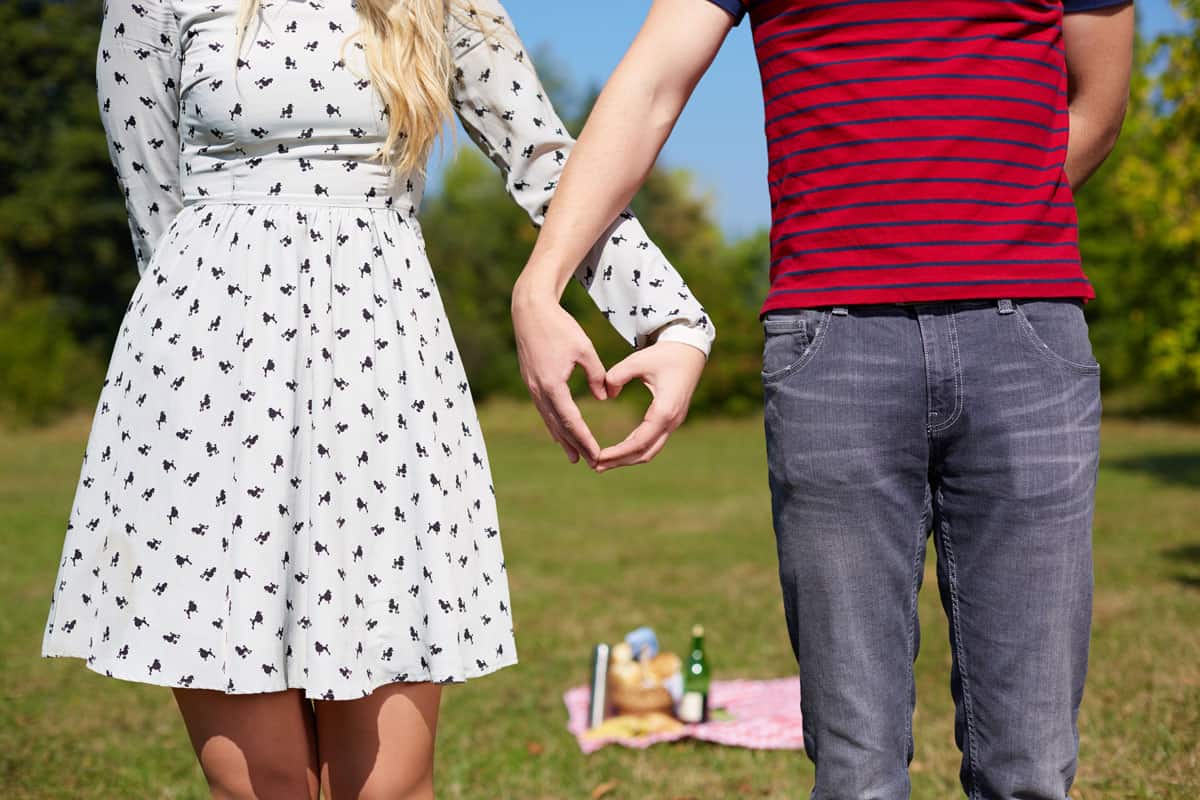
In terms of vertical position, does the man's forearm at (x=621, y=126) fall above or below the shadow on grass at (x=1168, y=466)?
above

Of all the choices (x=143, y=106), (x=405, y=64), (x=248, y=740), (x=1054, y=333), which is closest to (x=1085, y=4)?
(x=1054, y=333)

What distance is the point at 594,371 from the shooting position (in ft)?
6.05

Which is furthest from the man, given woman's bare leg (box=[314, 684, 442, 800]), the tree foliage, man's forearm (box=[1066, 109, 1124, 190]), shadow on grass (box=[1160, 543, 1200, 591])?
the tree foliage

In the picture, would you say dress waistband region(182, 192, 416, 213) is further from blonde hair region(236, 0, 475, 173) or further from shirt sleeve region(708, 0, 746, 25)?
shirt sleeve region(708, 0, 746, 25)

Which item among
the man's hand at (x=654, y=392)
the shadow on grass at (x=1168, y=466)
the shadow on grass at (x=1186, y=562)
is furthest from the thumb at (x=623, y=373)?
the shadow on grass at (x=1168, y=466)

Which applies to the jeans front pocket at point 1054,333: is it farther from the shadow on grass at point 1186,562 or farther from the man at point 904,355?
the shadow on grass at point 1186,562

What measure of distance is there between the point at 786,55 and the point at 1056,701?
1.01m

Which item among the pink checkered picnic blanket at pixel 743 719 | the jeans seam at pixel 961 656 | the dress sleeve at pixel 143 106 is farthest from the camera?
the pink checkered picnic blanket at pixel 743 719

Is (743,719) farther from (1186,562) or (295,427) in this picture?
(1186,562)

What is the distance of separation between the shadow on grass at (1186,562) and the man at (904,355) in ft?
24.2

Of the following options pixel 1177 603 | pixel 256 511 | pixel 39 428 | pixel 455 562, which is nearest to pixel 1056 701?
pixel 455 562

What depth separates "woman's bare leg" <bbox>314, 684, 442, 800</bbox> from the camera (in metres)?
2.18

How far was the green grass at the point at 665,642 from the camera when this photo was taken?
4641 millimetres

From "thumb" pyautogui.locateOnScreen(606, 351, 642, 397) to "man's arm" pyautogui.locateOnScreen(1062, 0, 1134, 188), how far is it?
850 millimetres
